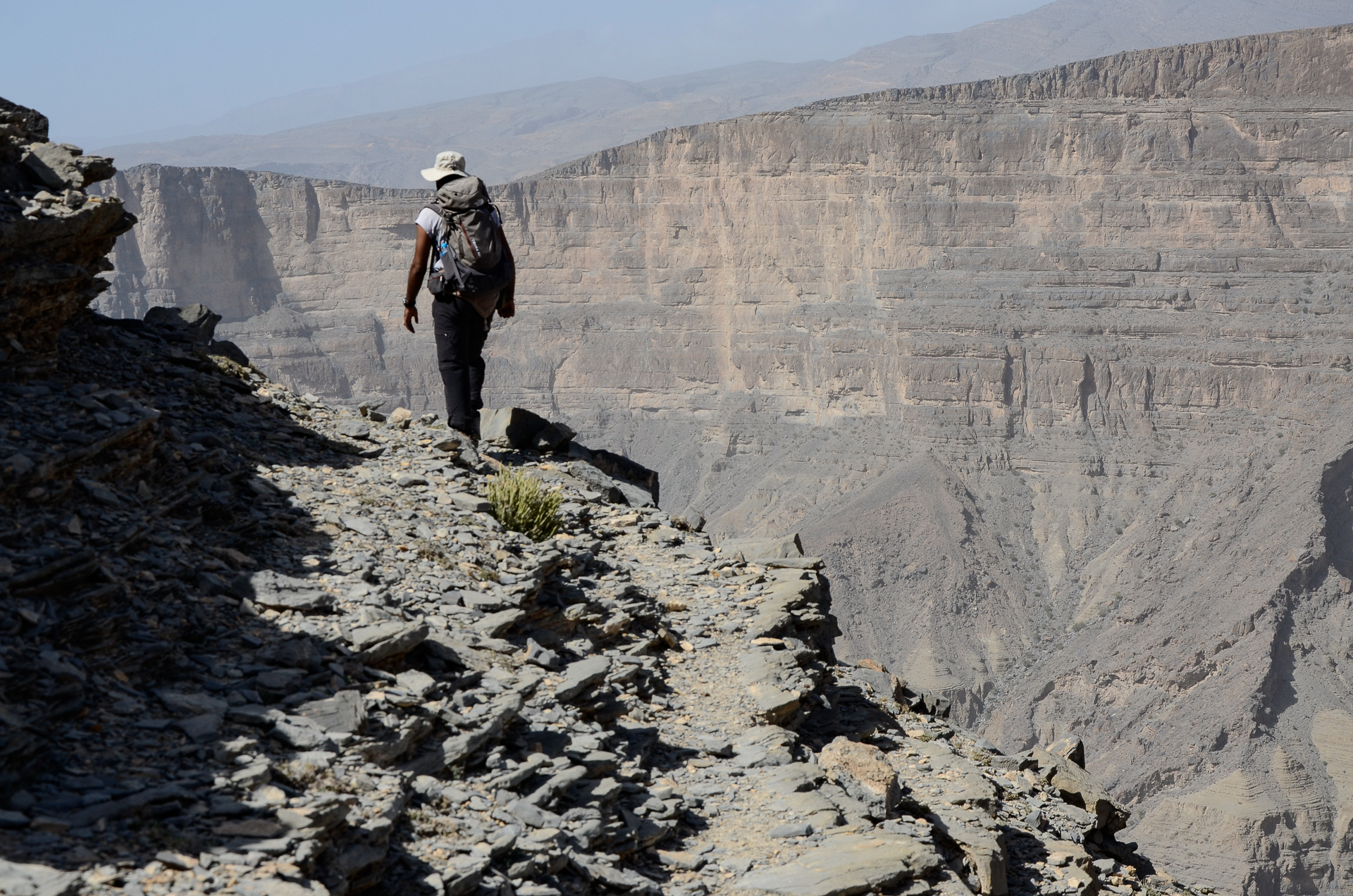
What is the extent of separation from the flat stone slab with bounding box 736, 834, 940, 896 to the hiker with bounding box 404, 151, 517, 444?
5.35 m

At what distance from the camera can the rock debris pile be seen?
478 centimetres

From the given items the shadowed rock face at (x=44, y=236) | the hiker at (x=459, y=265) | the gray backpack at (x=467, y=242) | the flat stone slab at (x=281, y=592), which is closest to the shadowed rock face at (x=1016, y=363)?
the hiker at (x=459, y=265)

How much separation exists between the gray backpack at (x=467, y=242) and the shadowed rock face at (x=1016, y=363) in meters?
38.3

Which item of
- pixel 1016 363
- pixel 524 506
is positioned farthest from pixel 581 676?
pixel 1016 363

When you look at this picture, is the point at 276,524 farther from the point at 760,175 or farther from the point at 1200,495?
the point at 760,175

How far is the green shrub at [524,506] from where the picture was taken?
9.60m

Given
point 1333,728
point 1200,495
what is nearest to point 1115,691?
point 1333,728

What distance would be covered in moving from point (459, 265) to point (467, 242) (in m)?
0.22

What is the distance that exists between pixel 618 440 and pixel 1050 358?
104 feet

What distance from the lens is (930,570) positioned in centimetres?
6103

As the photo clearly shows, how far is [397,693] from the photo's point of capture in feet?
19.9

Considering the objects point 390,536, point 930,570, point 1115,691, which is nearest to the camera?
point 390,536

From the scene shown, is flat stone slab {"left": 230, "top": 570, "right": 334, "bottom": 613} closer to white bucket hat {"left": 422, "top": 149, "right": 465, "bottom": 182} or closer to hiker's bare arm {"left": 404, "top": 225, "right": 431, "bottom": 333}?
hiker's bare arm {"left": 404, "top": 225, "right": 431, "bottom": 333}

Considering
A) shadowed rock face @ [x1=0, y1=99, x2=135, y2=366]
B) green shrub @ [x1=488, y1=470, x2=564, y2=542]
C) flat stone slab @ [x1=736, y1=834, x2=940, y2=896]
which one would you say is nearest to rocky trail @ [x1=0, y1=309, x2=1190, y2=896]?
flat stone slab @ [x1=736, y1=834, x2=940, y2=896]
